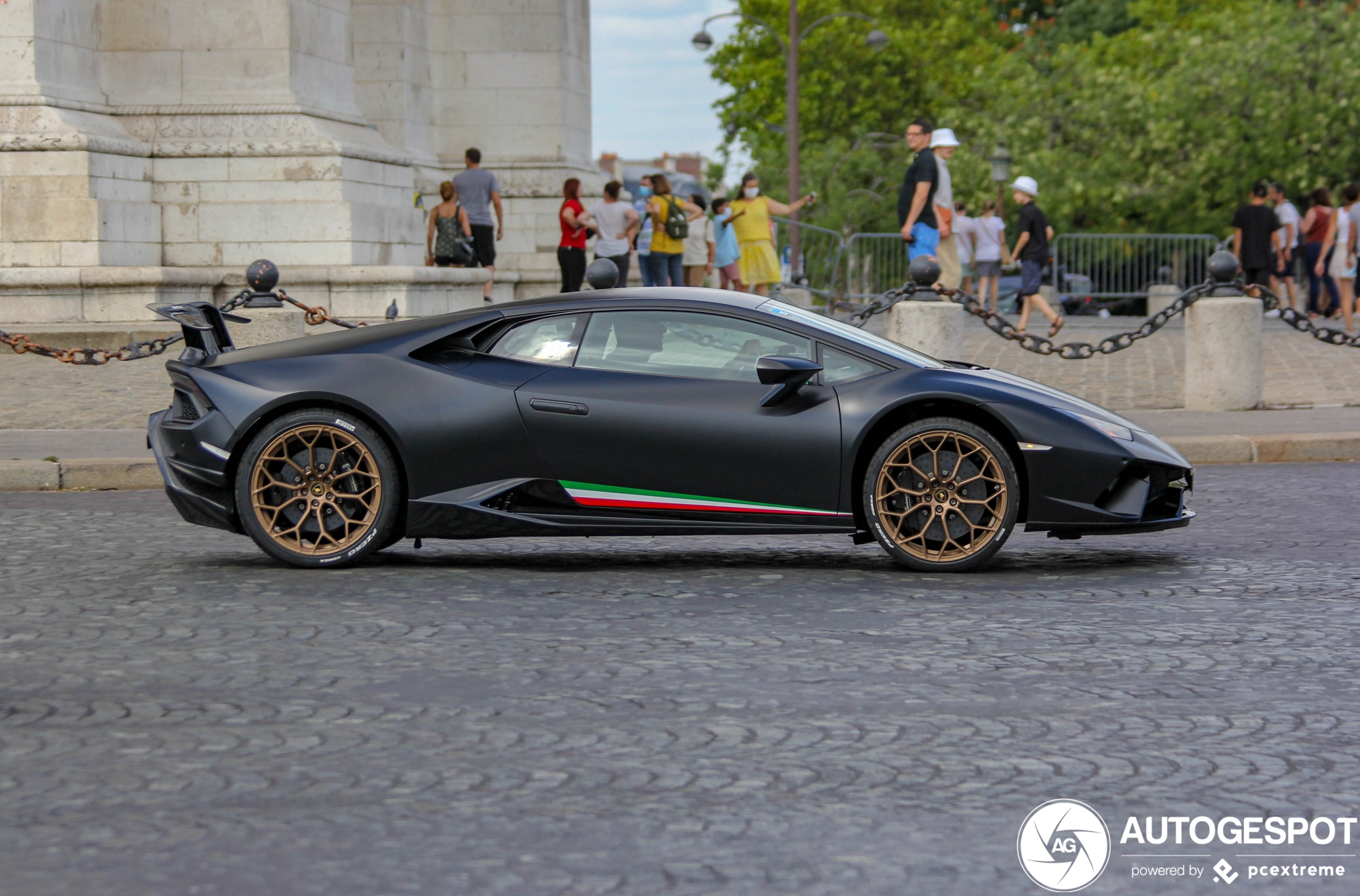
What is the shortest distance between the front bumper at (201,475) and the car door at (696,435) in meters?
1.26

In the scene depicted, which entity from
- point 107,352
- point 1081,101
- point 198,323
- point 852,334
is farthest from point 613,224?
point 1081,101

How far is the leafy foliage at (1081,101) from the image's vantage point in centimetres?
4259

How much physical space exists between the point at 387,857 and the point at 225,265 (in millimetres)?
15762

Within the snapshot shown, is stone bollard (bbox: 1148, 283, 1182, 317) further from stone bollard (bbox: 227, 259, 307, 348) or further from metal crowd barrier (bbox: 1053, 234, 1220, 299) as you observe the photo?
stone bollard (bbox: 227, 259, 307, 348)

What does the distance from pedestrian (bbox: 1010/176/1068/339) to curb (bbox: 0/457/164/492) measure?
38.6ft

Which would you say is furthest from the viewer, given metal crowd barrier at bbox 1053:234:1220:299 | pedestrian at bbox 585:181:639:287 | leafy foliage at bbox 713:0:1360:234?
leafy foliage at bbox 713:0:1360:234

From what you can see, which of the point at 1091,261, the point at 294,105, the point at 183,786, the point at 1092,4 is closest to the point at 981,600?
the point at 183,786

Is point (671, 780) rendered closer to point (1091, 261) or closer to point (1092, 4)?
point (1091, 261)

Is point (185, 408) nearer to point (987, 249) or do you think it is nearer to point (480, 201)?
point (480, 201)

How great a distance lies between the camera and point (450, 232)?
21.3 meters

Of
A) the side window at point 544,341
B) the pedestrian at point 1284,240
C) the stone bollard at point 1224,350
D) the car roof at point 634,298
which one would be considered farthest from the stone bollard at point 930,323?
the pedestrian at point 1284,240

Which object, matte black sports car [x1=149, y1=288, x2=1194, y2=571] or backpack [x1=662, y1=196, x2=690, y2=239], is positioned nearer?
matte black sports car [x1=149, y1=288, x2=1194, y2=571]

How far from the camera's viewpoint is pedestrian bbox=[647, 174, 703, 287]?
72.5ft

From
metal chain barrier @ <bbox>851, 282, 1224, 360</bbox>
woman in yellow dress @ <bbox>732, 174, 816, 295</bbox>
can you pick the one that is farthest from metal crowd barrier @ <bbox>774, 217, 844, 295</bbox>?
metal chain barrier @ <bbox>851, 282, 1224, 360</bbox>
